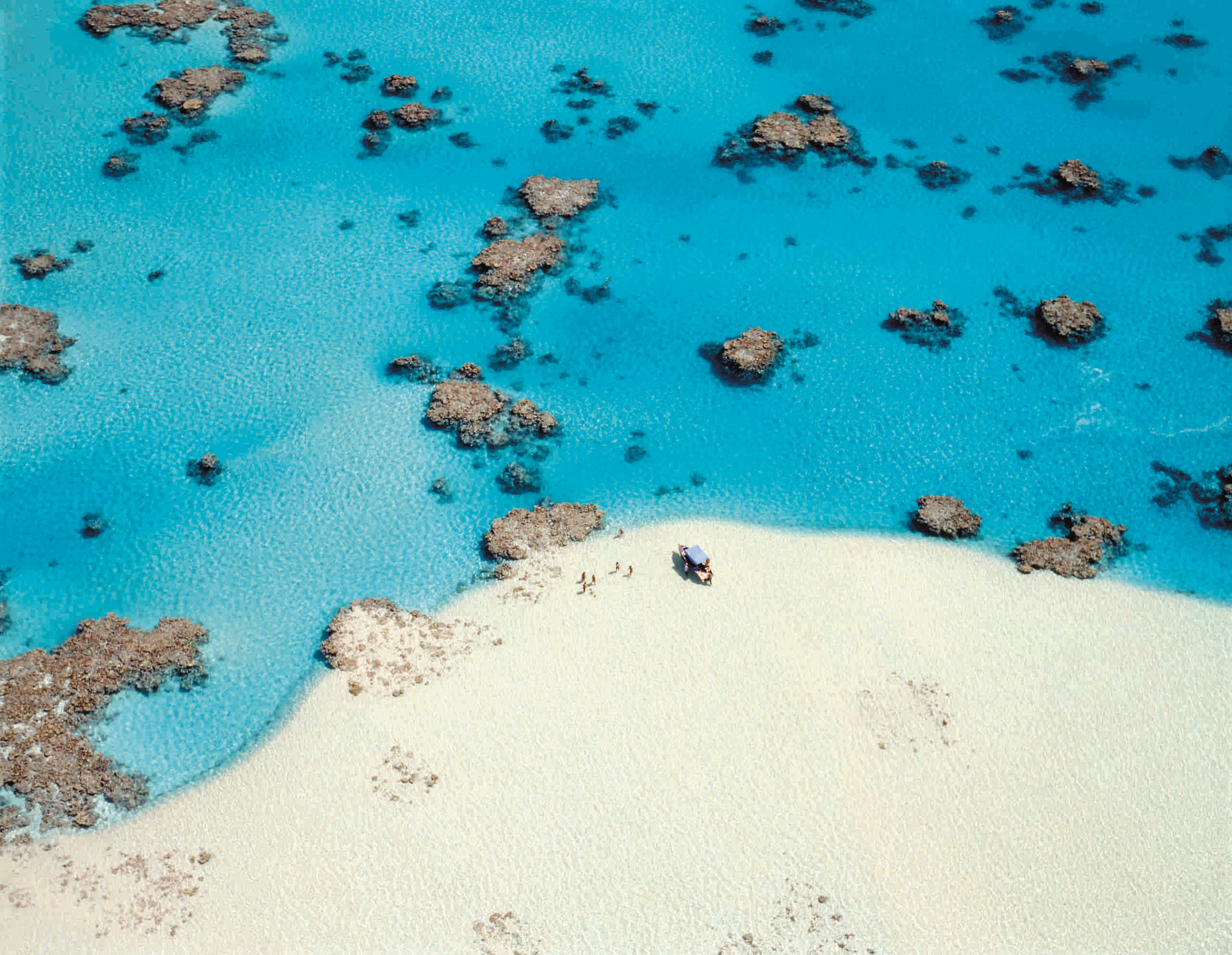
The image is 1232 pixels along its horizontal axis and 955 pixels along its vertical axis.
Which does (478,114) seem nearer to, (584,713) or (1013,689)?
(584,713)

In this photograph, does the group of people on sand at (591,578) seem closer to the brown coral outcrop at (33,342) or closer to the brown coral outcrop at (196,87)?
the brown coral outcrop at (33,342)

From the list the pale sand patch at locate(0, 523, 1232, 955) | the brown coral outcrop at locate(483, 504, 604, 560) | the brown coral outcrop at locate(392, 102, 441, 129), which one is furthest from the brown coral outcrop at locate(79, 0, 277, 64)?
the pale sand patch at locate(0, 523, 1232, 955)

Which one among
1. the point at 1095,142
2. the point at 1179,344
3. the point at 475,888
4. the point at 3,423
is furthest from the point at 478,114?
the point at 475,888

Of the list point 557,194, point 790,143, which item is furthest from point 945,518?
point 557,194

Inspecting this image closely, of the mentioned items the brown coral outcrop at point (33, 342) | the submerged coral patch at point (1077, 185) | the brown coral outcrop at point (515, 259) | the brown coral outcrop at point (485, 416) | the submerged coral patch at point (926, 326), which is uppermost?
the submerged coral patch at point (1077, 185)

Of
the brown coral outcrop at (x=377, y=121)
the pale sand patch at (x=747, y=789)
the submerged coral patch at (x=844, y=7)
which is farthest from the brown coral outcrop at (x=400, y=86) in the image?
the pale sand patch at (x=747, y=789)

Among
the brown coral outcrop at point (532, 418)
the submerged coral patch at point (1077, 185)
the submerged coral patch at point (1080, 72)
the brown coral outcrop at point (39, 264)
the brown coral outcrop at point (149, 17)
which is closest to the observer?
the brown coral outcrop at point (532, 418)

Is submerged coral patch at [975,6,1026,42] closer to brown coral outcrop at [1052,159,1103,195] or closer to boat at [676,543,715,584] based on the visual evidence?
brown coral outcrop at [1052,159,1103,195]
